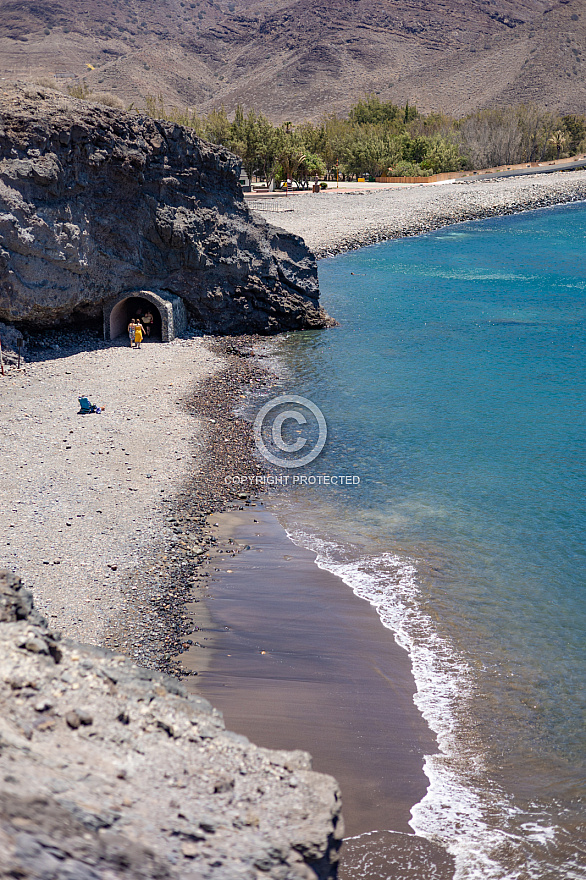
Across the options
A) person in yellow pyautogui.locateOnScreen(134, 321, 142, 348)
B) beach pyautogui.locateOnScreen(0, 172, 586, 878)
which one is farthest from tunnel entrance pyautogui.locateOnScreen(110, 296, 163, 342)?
beach pyautogui.locateOnScreen(0, 172, 586, 878)

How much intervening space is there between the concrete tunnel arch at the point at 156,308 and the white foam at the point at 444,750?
56.9ft

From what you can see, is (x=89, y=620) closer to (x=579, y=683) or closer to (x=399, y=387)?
(x=579, y=683)

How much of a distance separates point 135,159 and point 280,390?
10.7 metres

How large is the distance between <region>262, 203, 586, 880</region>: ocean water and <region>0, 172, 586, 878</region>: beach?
1.98ft

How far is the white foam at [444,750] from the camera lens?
31.3ft

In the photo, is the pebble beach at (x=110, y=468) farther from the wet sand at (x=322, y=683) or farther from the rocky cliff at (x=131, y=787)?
Answer: the rocky cliff at (x=131, y=787)

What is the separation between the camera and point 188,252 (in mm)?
31516

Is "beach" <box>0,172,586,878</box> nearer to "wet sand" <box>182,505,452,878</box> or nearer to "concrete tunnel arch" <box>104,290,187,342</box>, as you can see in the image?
"wet sand" <box>182,505,452,878</box>

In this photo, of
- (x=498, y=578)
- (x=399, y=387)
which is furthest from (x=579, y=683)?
(x=399, y=387)

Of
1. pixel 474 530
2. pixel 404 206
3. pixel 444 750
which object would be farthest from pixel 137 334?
pixel 404 206

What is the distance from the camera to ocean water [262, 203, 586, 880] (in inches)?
408

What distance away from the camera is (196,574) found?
15.1m

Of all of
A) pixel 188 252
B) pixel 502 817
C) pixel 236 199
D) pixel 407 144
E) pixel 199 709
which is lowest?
pixel 502 817

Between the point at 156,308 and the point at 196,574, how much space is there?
18.9 m
